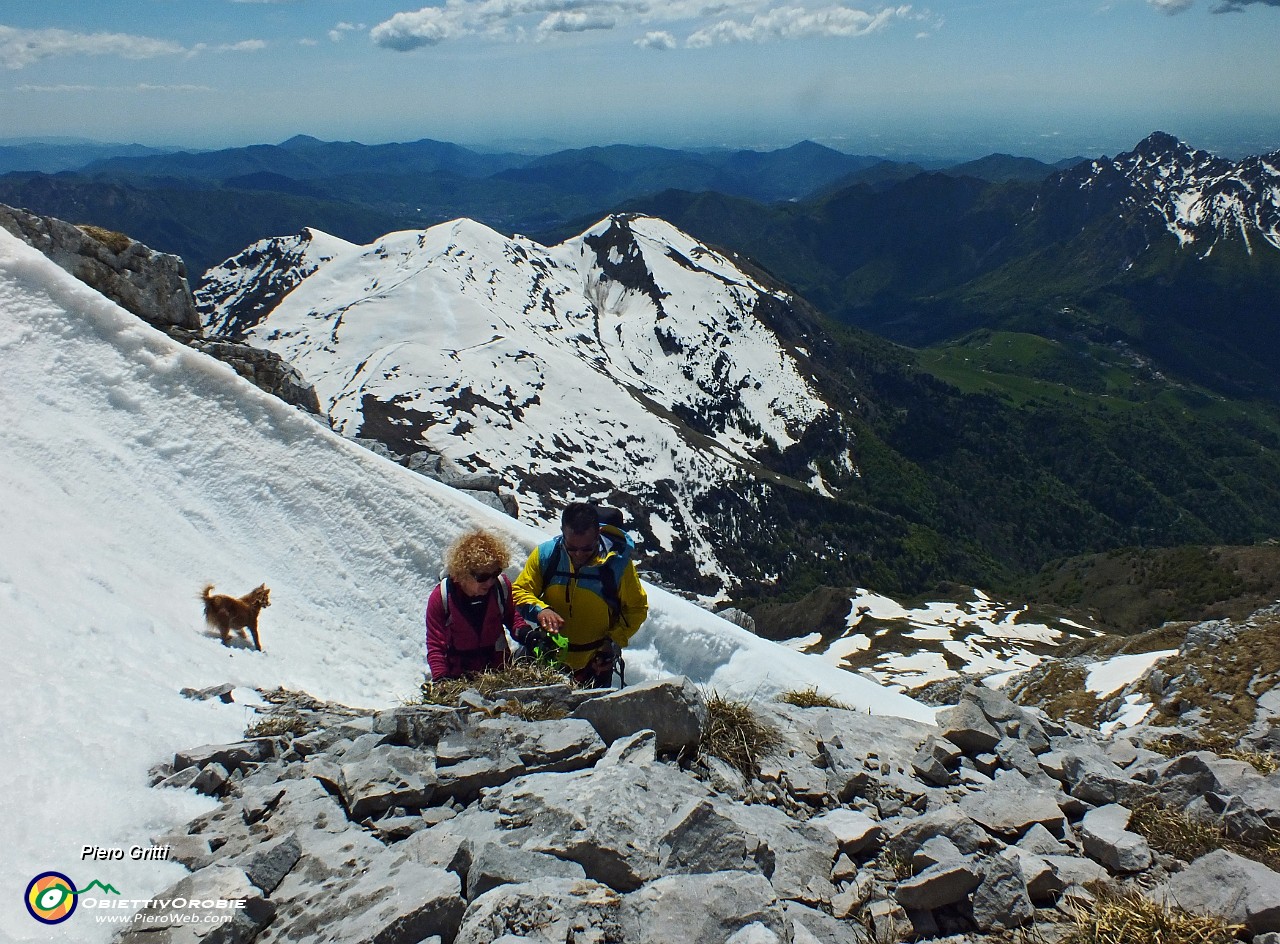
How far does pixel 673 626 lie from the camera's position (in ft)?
58.8

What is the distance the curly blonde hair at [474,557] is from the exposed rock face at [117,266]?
2379 cm

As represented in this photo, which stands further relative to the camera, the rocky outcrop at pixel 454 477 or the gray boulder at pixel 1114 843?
the rocky outcrop at pixel 454 477

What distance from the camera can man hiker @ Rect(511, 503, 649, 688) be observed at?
903 centimetres

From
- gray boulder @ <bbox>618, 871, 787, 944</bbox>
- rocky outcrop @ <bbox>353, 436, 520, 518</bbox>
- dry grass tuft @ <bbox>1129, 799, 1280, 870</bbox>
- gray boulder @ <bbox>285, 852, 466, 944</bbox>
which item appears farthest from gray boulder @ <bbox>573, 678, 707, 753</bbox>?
rocky outcrop @ <bbox>353, 436, 520, 518</bbox>

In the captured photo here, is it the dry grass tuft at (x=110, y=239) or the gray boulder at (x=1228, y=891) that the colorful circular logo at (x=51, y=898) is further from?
the dry grass tuft at (x=110, y=239)

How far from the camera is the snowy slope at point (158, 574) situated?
251 inches

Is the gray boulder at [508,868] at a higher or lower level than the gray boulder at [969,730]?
higher

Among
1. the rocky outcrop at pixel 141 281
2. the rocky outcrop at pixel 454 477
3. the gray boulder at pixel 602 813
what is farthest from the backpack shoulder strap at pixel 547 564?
the rocky outcrop at pixel 141 281

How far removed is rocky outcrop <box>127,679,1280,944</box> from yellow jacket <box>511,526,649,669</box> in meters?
1.47

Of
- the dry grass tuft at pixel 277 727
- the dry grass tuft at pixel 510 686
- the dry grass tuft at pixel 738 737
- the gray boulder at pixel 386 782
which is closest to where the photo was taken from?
the gray boulder at pixel 386 782

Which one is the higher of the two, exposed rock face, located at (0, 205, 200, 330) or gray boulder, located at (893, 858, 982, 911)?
exposed rock face, located at (0, 205, 200, 330)

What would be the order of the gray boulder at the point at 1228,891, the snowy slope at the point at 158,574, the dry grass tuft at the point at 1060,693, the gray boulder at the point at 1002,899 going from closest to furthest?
the gray boulder at the point at 1228,891 → the gray boulder at the point at 1002,899 → the snowy slope at the point at 158,574 → the dry grass tuft at the point at 1060,693

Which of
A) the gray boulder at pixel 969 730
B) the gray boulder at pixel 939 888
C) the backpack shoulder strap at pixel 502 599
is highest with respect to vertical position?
the backpack shoulder strap at pixel 502 599

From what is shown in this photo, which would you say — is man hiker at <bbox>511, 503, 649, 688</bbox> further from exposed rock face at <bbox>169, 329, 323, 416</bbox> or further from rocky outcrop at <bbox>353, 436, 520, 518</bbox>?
exposed rock face at <bbox>169, 329, 323, 416</bbox>
